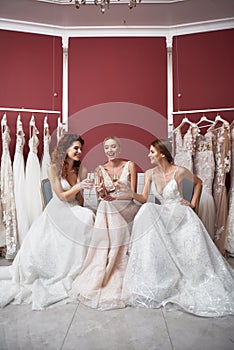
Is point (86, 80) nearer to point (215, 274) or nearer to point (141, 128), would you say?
point (141, 128)

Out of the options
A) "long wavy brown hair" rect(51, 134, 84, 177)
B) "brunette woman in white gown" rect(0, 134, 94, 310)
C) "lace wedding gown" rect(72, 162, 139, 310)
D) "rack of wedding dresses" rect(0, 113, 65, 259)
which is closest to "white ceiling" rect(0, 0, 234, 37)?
"rack of wedding dresses" rect(0, 113, 65, 259)

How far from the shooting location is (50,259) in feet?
5.02

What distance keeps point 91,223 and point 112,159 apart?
0.54 meters

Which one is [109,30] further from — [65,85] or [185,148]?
[185,148]

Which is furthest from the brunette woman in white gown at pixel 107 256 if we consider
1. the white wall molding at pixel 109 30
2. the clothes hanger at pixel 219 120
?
the white wall molding at pixel 109 30

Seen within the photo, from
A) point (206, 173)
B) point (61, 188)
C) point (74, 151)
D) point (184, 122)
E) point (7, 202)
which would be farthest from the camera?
point (184, 122)

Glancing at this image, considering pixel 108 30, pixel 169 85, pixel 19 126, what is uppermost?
pixel 108 30

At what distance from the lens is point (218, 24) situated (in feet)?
6.75

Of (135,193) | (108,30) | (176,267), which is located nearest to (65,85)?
(108,30)

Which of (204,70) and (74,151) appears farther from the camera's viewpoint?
(204,70)

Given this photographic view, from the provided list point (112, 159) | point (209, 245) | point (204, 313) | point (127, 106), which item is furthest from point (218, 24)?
point (204, 313)

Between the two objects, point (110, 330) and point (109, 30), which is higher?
point (109, 30)

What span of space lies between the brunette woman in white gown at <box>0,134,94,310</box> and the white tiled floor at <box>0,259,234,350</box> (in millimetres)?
105

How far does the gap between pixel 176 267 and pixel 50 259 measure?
28.0 inches
